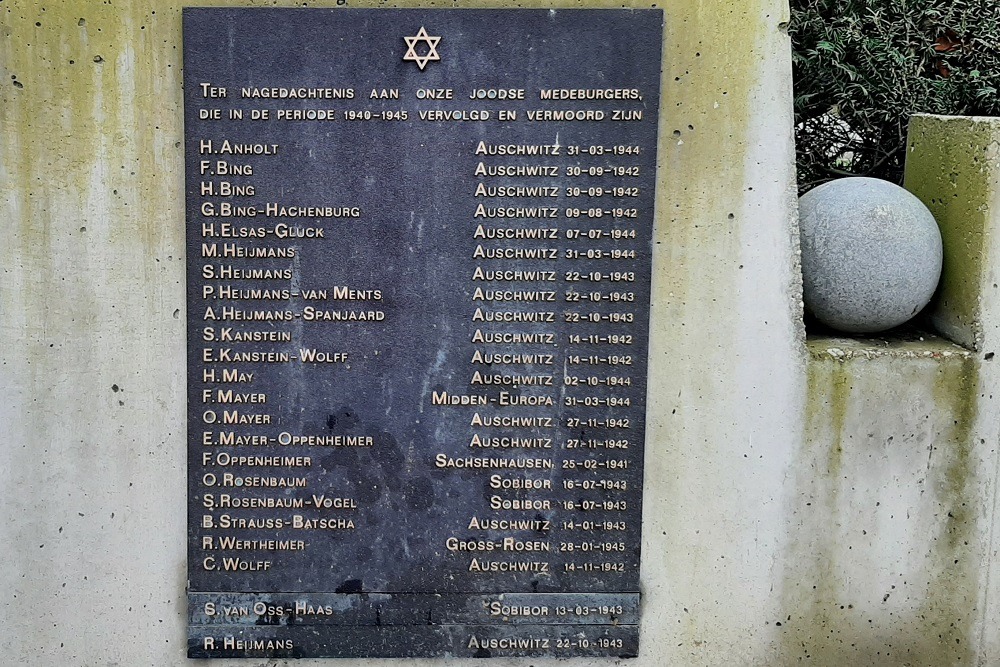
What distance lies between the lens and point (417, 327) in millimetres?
3766

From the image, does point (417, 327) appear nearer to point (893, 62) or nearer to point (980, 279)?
point (980, 279)

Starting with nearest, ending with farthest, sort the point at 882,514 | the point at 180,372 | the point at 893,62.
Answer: the point at 180,372
the point at 882,514
the point at 893,62

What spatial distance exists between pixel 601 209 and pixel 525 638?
1759mm

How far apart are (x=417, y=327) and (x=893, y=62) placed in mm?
2828

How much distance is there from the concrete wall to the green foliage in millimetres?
1296

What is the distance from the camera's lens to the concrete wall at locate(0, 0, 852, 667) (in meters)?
3.63

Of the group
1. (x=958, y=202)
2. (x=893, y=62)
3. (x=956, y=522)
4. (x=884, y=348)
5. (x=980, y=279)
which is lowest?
(x=956, y=522)

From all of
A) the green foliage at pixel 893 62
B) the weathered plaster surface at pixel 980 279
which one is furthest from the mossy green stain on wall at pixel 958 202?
the green foliage at pixel 893 62

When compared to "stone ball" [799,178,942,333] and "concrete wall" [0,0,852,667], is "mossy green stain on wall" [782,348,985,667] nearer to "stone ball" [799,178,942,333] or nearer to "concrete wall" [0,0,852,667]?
"concrete wall" [0,0,852,667]

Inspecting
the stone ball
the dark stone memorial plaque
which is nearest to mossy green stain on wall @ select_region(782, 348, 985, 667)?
the stone ball

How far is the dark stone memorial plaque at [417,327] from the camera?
12.0ft

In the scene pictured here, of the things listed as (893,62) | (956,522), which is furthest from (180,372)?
(893,62)

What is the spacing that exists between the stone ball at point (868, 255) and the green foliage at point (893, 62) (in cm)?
109

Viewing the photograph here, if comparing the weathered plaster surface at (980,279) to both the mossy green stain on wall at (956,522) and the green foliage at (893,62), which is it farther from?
the green foliage at (893,62)
